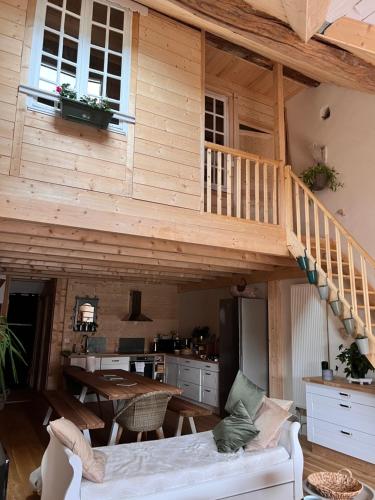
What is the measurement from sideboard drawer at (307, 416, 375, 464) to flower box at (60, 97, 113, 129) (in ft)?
13.6

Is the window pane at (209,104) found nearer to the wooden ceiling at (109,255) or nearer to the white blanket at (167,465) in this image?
the wooden ceiling at (109,255)

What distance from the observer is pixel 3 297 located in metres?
7.04

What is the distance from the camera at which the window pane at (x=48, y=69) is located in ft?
11.9

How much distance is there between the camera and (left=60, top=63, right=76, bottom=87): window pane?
12.2 feet

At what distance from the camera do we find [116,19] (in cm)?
410

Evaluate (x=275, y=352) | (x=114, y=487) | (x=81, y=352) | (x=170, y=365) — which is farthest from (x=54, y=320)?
(x=114, y=487)

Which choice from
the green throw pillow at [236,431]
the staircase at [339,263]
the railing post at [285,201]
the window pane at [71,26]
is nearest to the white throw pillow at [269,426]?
the green throw pillow at [236,431]

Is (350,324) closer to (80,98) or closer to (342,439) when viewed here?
(342,439)

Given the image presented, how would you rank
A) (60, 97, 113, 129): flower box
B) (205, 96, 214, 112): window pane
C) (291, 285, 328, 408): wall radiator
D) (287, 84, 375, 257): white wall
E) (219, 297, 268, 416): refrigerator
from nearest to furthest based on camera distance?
1. (60, 97, 113, 129): flower box
2. (287, 84, 375, 257): white wall
3. (291, 285, 328, 408): wall radiator
4. (219, 297, 268, 416): refrigerator
5. (205, 96, 214, 112): window pane

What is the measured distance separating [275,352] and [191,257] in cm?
219

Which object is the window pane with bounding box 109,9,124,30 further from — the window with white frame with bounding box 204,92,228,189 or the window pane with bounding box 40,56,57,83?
the window with white frame with bounding box 204,92,228,189

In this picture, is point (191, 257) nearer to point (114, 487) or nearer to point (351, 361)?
point (351, 361)

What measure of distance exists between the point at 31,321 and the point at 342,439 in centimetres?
698

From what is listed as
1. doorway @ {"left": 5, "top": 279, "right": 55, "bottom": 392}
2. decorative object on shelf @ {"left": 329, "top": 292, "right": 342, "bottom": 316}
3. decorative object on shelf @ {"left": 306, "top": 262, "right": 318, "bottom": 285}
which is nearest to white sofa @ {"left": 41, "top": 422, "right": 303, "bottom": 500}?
decorative object on shelf @ {"left": 329, "top": 292, "right": 342, "bottom": 316}
